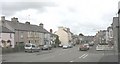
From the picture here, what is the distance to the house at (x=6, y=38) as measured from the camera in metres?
62.5

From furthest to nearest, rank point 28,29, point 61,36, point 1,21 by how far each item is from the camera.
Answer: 1. point 61,36
2. point 28,29
3. point 1,21

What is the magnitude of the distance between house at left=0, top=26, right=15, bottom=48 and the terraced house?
16.2 feet

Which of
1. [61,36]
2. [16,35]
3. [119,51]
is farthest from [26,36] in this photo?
[61,36]

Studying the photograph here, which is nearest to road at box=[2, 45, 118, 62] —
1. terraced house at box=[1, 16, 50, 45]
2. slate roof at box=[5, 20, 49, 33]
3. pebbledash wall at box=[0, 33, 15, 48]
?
pebbledash wall at box=[0, 33, 15, 48]

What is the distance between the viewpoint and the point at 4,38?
63.4m

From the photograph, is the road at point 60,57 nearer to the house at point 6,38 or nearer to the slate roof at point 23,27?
the house at point 6,38

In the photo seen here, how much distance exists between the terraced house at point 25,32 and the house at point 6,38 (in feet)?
16.2

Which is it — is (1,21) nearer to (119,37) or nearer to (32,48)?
(32,48)

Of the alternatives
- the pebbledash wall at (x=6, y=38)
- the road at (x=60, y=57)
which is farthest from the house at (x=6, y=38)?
the road at (x=60, y=57)

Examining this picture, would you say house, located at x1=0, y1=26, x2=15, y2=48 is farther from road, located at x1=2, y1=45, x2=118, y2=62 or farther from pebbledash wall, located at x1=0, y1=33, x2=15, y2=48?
road, located at x1=2, y1=45, x2=118, y2=62

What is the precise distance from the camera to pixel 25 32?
3125 inches

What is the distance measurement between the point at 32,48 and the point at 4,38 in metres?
8.12

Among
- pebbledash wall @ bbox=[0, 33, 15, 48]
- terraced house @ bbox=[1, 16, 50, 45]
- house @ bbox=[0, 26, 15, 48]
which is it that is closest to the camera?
house @ bbox=[0, 26, 15, 48]

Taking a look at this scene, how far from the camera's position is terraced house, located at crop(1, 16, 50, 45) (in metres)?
72.6
